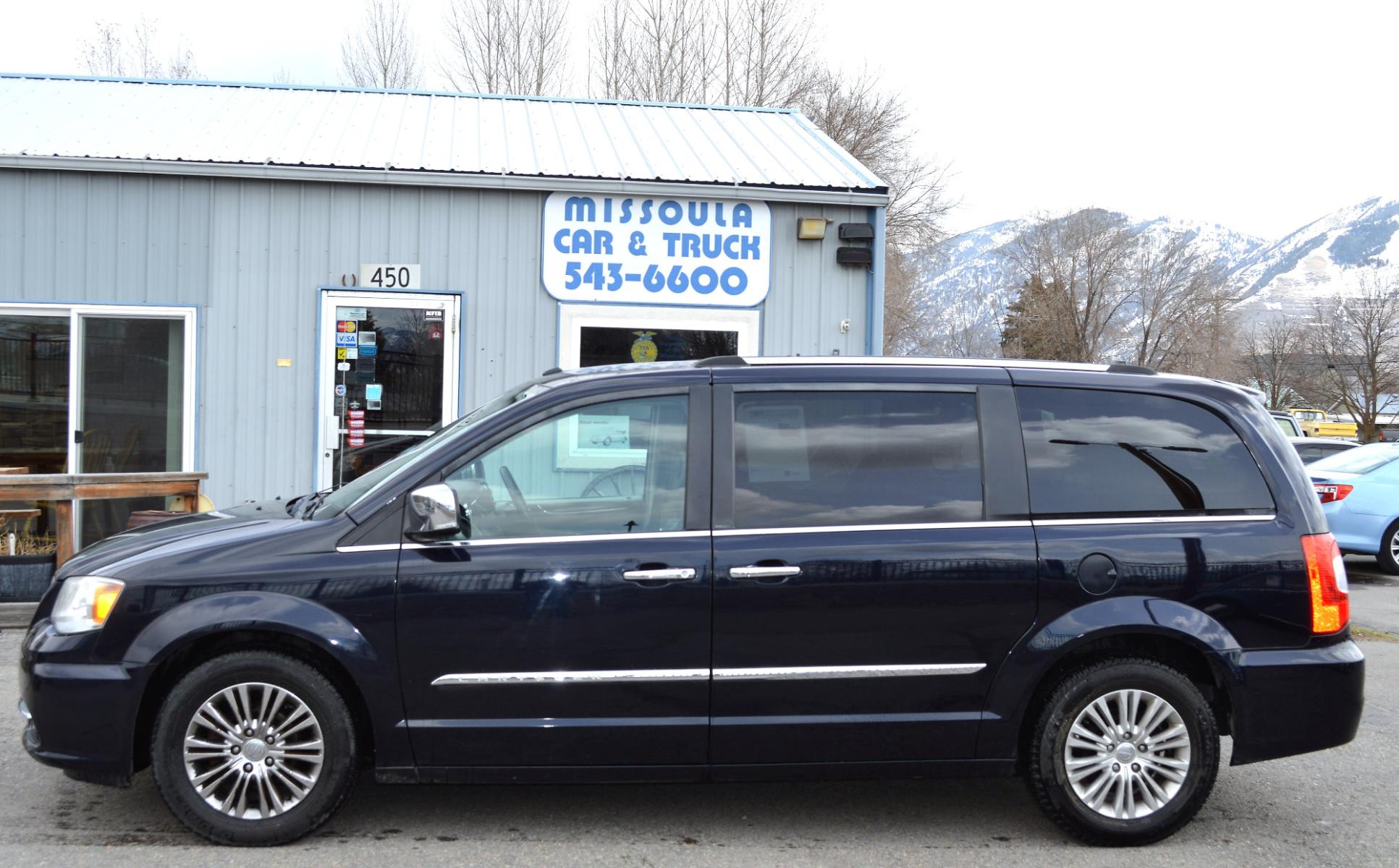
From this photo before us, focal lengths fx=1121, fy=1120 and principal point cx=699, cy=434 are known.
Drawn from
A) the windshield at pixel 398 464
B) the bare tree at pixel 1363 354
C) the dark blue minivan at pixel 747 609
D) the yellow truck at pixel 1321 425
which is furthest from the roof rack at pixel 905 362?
the bare tree at pixel 1363 354

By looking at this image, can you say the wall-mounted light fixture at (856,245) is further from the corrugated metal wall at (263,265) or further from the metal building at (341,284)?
the corrugated metal wall at (263,265)

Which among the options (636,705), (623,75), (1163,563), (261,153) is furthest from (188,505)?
(623,75)

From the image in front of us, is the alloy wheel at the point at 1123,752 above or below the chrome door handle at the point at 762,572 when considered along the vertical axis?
below

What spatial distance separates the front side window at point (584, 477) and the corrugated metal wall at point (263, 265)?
20.9 feet

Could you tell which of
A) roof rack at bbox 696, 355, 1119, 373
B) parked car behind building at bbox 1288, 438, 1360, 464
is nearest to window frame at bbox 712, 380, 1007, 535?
roof rack at bbox 696, 355, 1119, 373

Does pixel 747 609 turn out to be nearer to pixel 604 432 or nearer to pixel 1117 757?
pixel 604 432

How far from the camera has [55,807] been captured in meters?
4.42

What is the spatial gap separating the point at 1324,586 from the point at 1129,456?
854 mm

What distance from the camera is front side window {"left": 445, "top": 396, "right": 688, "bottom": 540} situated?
417cm

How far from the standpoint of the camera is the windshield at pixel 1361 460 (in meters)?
12.8

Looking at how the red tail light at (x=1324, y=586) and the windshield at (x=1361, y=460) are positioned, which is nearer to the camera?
the red tail light at (x=1324, y=586)

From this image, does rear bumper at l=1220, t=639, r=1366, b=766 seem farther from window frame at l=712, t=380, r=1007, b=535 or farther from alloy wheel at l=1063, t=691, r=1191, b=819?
window frame at l=712, t=380, r=1007, b=535

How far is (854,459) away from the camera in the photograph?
14.1ft

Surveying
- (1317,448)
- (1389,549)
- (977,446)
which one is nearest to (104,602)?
(977,446)
